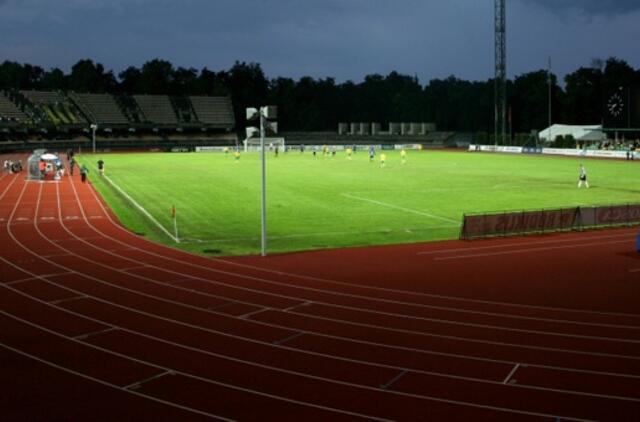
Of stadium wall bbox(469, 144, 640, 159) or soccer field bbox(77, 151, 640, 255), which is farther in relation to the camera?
stadium wall bbox(469, 144, 640, 159)

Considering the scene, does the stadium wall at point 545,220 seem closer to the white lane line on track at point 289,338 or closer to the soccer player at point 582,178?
the white lane line on track at point 289,338

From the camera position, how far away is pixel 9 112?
116m

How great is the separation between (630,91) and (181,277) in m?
68.9

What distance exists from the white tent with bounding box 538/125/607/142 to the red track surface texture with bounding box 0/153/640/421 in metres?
82.4

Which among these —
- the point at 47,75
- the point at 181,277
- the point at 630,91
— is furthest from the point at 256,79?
the point at 181,277

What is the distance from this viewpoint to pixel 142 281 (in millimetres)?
21078

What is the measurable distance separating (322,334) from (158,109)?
13041 cm

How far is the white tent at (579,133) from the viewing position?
103062mm

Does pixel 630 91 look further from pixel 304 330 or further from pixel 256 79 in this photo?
pixel 256 79

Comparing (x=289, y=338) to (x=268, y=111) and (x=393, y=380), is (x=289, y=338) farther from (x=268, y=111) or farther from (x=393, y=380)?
(x=268, y=111)

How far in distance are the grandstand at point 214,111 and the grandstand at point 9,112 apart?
1367 inches

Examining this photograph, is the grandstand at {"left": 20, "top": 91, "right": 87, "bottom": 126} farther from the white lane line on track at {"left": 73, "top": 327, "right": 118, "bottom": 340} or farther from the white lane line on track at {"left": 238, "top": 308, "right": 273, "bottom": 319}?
the white lane line on track at {"left": 73, "top": 327, "right": 118, "bottom": 340}

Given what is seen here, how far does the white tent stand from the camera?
103062 millimetres

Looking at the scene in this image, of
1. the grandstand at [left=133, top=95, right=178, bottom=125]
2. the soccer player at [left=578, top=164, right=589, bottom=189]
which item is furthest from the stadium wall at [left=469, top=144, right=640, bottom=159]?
the grandstand at [left=133, top=95, right=178, bottom=125]
